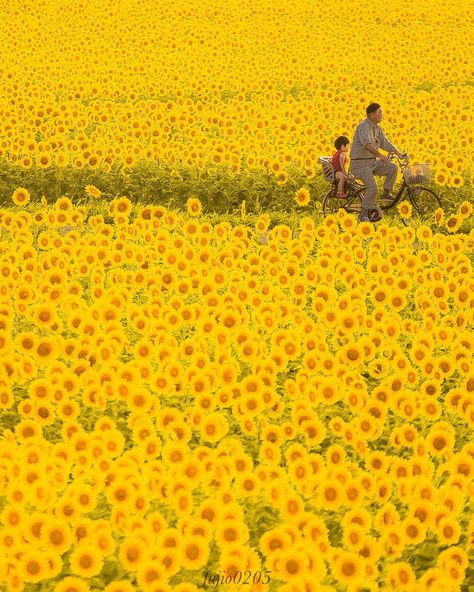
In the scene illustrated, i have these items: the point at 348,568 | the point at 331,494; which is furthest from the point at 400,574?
the point at 331,494

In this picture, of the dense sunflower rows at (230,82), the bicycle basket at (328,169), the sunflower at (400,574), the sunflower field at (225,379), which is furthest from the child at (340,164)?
the sunflower at (400,574)

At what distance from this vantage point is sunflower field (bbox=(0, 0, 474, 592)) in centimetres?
344

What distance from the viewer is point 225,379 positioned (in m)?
4.87

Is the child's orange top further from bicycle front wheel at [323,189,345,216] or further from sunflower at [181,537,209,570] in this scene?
sunflower at [181,537,209,570]

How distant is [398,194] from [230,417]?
5767 millimetres

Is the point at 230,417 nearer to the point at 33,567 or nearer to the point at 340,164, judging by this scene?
the point at 33,567

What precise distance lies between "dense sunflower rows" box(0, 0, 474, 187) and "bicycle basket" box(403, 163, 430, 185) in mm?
931

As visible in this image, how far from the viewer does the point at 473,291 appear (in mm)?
6398

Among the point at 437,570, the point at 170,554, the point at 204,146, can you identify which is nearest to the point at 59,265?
the point at 170,554

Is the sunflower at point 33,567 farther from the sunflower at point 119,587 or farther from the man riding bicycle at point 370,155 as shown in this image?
the man riding bicycle at point 370,155

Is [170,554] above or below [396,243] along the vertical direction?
below

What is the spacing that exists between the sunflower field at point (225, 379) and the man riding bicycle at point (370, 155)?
500mm

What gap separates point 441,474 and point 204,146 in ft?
26.4

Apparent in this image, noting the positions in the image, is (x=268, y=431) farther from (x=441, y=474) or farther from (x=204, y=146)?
(x=204, y=146)
